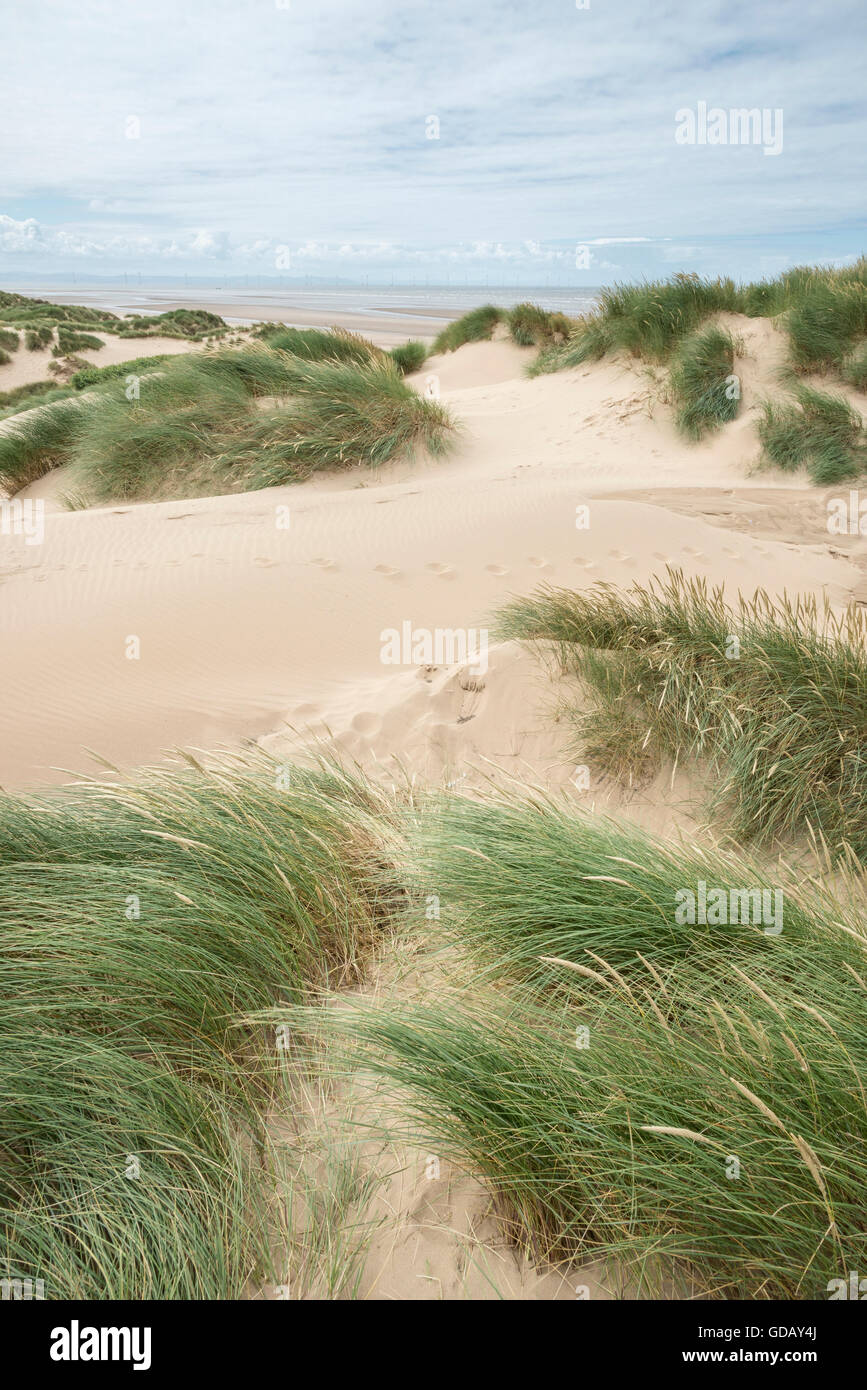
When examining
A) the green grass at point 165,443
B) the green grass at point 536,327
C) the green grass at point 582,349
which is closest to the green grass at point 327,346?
the green grass at point 165,443

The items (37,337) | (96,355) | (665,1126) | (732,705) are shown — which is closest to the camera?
(665,1126)

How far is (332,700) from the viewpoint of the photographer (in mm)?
4754

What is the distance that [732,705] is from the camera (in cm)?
344

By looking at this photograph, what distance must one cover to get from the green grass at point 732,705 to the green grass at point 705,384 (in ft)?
21.2

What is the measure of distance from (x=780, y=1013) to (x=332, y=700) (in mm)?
3419

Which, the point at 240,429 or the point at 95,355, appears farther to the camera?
the point at 95,355

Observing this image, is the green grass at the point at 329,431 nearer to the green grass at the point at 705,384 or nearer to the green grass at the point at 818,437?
the green grass at the point at 705,384

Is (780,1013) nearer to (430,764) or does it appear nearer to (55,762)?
(430,764)

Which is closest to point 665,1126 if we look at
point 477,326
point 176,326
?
point 477,326

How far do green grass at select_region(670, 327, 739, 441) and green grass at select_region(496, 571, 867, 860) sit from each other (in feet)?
21.2

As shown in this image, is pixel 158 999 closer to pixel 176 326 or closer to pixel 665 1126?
pixel 665 1126

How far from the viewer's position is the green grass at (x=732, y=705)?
3084 millimetres

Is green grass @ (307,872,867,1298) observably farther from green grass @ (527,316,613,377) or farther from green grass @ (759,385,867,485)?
green grass @ (527,316,613,377)

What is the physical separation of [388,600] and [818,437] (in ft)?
18.0
